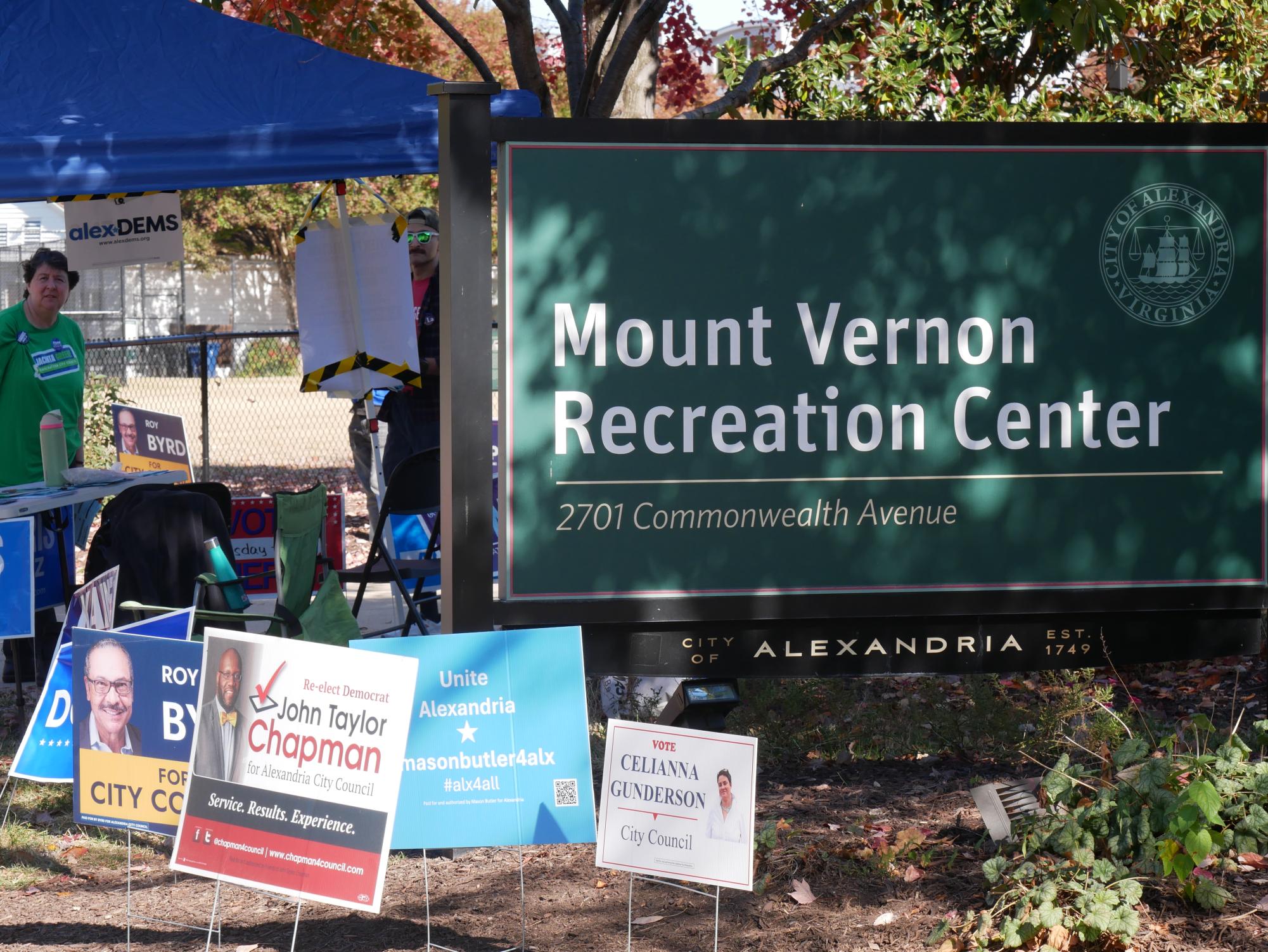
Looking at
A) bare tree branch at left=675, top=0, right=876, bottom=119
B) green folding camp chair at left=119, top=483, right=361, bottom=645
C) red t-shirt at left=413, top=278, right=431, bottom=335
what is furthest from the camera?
red t-shirt at left=413, top=278, right=431, bottom=335

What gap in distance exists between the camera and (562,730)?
148 inches

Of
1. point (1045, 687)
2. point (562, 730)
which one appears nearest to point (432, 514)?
point (1045, 687)

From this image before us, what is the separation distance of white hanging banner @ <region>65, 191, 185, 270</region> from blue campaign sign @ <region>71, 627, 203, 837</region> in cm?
488

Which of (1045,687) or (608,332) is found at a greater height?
(608,332)

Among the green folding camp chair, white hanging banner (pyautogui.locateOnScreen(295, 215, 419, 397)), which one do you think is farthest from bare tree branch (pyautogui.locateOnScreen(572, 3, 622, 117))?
the green folding camp chair

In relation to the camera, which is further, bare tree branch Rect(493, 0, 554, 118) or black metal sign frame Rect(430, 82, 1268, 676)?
bare tree branch Rect(493, 0, 554, 118)

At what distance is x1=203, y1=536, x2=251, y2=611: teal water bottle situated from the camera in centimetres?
562

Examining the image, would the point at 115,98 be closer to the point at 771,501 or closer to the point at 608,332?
the point at 608,332

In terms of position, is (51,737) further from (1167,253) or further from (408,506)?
(1167,253)

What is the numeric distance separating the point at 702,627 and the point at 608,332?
959 millimetres

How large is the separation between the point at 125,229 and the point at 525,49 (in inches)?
121

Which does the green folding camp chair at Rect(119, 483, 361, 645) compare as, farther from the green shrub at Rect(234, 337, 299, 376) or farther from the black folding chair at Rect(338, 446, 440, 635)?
the green shrub at Rect(234, 337, 299, 376)

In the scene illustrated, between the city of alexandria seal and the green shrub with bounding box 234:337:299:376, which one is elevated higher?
the green shrub with bounding box 234:337:299:376

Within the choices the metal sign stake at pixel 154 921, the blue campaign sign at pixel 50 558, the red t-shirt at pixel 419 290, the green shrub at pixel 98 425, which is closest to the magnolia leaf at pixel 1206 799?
the metal sign stake at pixel 154 921
